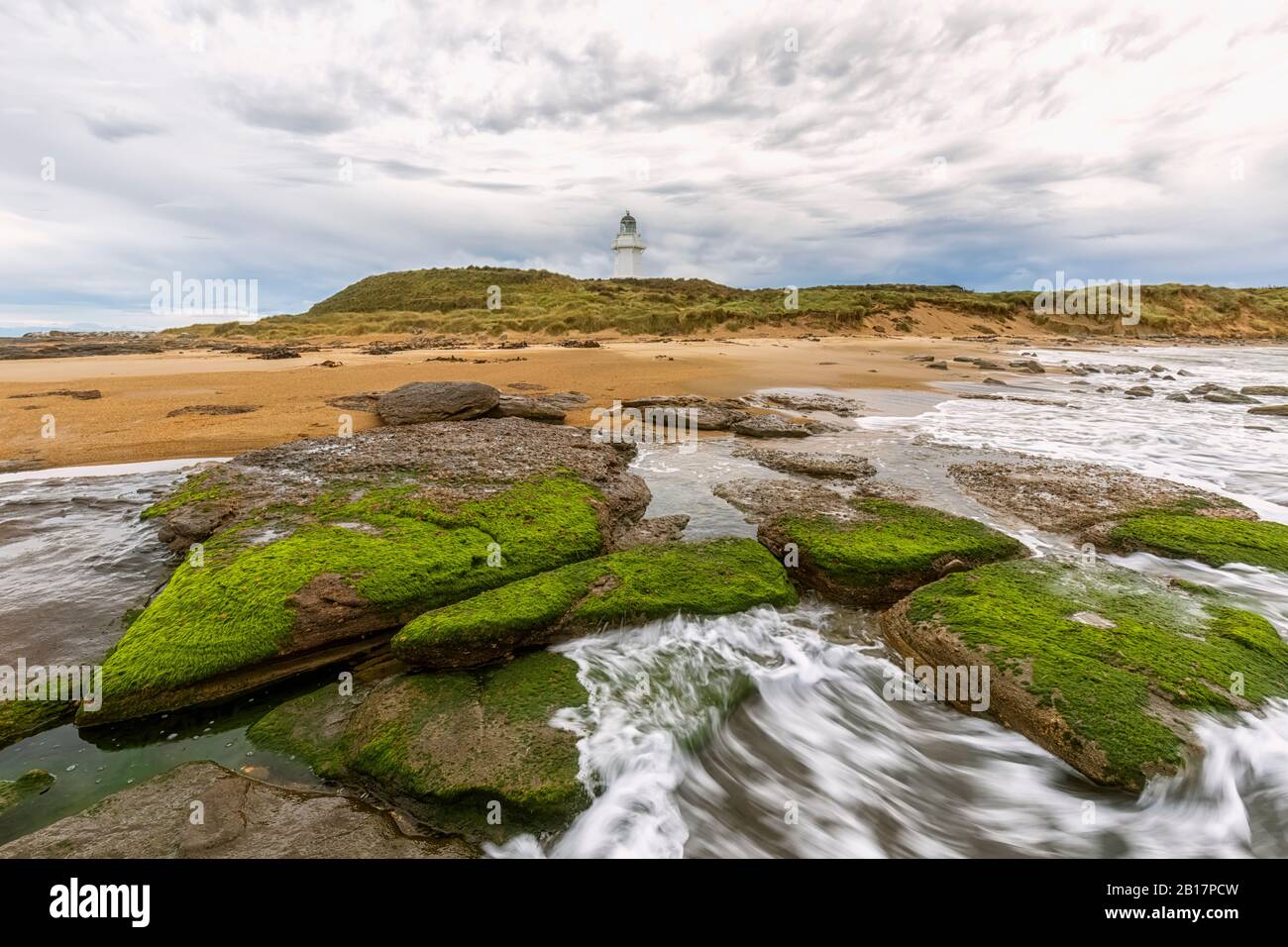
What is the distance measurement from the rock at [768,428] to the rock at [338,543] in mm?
5021

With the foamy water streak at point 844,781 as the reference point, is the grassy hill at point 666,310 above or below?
above

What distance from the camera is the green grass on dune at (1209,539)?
726 centimetres

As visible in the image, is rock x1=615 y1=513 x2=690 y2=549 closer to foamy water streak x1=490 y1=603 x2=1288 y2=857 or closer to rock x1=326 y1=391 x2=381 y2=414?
foamy water streak x1=490 y1=603 x2=1288 y2=857

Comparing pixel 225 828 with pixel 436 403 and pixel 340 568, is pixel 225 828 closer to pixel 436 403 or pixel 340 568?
pixel 340 568

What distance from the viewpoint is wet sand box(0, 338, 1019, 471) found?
1216cm

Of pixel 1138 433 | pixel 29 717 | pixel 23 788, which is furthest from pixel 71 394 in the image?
pixel 1138 433

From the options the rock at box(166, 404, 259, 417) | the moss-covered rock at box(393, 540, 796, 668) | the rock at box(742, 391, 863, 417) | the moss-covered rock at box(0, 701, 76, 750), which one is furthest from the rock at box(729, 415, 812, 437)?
the rock at box(166, 404, 259, 417)

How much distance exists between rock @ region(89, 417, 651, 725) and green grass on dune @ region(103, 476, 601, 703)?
0.01 m

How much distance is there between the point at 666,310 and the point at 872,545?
154 ft

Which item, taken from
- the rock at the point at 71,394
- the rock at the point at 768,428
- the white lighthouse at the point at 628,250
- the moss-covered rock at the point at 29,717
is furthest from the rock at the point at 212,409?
the white lighthouse at the point at 628,250

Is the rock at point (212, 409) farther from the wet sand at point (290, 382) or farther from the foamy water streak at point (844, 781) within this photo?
the foamy water streak at point (844, 781)
